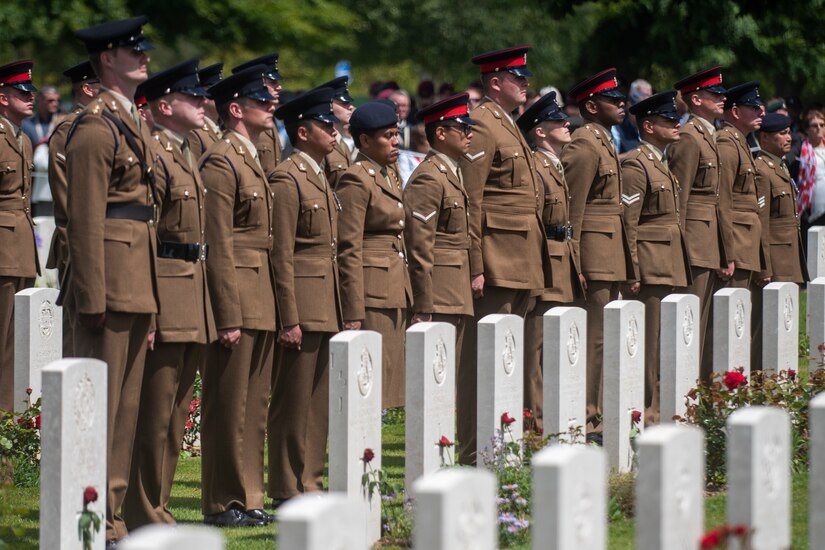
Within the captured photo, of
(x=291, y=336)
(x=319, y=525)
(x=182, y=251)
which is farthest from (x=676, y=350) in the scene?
(x=319, y=525)

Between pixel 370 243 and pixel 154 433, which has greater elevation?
pixel 370 243

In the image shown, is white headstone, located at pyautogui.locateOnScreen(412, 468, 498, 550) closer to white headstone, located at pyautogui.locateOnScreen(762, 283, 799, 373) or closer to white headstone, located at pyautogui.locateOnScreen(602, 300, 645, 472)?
white headstone, located at pyautogui.locateOnScreen(602, 300, 645, 472)

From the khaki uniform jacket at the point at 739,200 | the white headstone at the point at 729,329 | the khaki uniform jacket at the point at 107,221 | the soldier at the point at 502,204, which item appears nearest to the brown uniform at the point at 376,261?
the soldier at the point at 502,204

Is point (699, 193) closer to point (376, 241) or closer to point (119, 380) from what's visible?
point (376, 241)

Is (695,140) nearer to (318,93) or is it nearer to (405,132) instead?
(318,93)

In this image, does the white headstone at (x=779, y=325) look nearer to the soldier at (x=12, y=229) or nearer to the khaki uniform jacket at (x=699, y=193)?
the khaki uniform jacket at (x=699, y=193)

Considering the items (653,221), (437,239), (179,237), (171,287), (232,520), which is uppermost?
(653,221)

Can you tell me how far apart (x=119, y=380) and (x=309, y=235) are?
1589 mm

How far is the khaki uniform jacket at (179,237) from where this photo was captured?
25.0 feet

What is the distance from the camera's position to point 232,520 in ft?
26.9

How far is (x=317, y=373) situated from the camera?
8.67 metres

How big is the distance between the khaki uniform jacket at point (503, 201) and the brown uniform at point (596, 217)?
649mm

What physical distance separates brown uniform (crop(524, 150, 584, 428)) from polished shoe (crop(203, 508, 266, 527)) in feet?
8.82

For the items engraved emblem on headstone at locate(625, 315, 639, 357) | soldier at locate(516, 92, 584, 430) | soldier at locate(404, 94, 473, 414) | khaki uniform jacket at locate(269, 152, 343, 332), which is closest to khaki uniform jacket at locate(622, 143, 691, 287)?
soldier at locate(516, 92, 584, 430)
